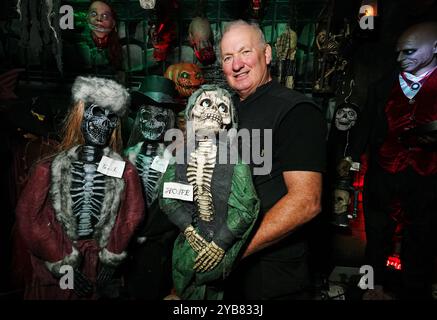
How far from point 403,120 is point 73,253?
11.2 feet

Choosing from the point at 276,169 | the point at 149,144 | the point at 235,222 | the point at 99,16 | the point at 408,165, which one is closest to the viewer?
the point at 235,222

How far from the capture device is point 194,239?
183cm

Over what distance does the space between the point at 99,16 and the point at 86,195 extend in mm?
2681

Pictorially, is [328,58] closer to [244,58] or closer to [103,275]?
[244,58]

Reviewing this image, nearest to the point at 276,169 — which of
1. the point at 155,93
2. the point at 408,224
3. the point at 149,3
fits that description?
the point at 155,93

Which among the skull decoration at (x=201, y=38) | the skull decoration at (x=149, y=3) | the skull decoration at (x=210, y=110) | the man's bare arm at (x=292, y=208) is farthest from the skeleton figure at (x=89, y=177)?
the skull decoration at (x=201, y=38)

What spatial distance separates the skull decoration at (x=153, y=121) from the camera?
2941mm

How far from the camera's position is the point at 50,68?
20.1 ft

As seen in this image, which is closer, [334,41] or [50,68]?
[334,41]

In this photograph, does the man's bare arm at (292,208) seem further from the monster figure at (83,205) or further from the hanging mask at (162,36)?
the hanging mask at (162,36)

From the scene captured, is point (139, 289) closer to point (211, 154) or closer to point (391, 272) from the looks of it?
point (211, 154)
